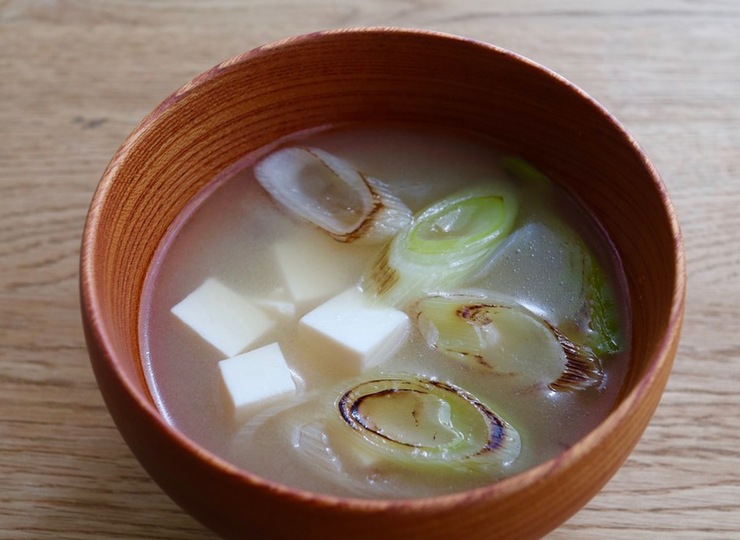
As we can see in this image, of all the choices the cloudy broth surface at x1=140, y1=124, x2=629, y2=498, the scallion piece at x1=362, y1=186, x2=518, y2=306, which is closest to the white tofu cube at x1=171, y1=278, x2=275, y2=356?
the cloudy broth surface at x1=140, y1=124, x2=629, y2=498

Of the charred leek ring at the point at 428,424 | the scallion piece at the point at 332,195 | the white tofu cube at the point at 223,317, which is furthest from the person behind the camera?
the scallion piece at the point at 332,195

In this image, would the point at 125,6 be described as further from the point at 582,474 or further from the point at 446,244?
the point at 582,474

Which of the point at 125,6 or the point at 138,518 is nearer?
the point at 138,518

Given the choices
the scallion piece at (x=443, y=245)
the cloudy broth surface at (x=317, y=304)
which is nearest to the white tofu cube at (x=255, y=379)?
the cloudy broth surface at (x=317, y=304)

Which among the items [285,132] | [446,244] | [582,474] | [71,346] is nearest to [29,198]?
[71,346]

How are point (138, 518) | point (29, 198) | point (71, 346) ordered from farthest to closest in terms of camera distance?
point (29, 198) < point (71, 346) < point (138, 518)

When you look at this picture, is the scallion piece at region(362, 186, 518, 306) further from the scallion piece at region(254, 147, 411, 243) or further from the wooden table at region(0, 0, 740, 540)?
the wooden table at region(0, 0, 740, 540)

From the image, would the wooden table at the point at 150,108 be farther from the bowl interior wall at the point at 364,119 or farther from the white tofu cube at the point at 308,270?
the white tofu cube at the point at 308,270
